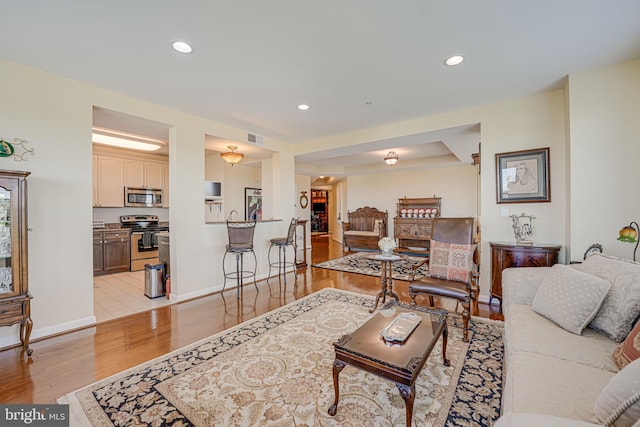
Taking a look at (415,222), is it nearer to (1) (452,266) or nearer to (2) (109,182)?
(1) (452,266)

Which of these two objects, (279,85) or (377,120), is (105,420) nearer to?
(279,85)

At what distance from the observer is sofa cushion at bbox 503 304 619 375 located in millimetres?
1423

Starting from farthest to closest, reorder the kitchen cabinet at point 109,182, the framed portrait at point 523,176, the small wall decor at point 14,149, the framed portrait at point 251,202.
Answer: the framed portrait at point 251,202, the kitchen cabinet at point 109,182, the framed portrait at point 523,176, the small wall decor at point 14,149

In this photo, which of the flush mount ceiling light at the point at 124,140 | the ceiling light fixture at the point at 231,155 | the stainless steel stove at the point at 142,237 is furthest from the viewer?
the stainless steel stove at the point at 142,237

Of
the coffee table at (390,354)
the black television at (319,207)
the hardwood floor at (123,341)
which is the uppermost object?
the black television at (319,207)

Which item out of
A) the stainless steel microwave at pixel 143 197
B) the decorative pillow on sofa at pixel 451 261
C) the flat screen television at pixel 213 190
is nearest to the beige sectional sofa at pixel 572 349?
the decorative pillow on sofa at pixel 451 261

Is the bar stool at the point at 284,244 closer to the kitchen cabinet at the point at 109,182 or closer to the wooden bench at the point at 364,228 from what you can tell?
the wooden bench at the point at 364,228

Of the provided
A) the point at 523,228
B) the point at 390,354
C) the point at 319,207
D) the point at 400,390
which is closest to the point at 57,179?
the point at 390,354

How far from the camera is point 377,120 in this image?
424 cm

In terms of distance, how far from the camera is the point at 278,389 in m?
1.86

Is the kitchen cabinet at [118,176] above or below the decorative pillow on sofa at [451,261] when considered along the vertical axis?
above

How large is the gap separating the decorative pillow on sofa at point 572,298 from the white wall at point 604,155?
4.42 feet

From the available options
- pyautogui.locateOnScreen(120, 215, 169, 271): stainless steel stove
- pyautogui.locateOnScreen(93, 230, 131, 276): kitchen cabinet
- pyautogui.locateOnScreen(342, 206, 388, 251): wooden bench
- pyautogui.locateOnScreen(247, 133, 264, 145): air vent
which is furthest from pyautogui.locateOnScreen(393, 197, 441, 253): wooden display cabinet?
pyautogui.locateOnScreen(93, 230, 131, 276): kitchen cabinet

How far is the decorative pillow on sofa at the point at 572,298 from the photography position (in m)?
1.66
